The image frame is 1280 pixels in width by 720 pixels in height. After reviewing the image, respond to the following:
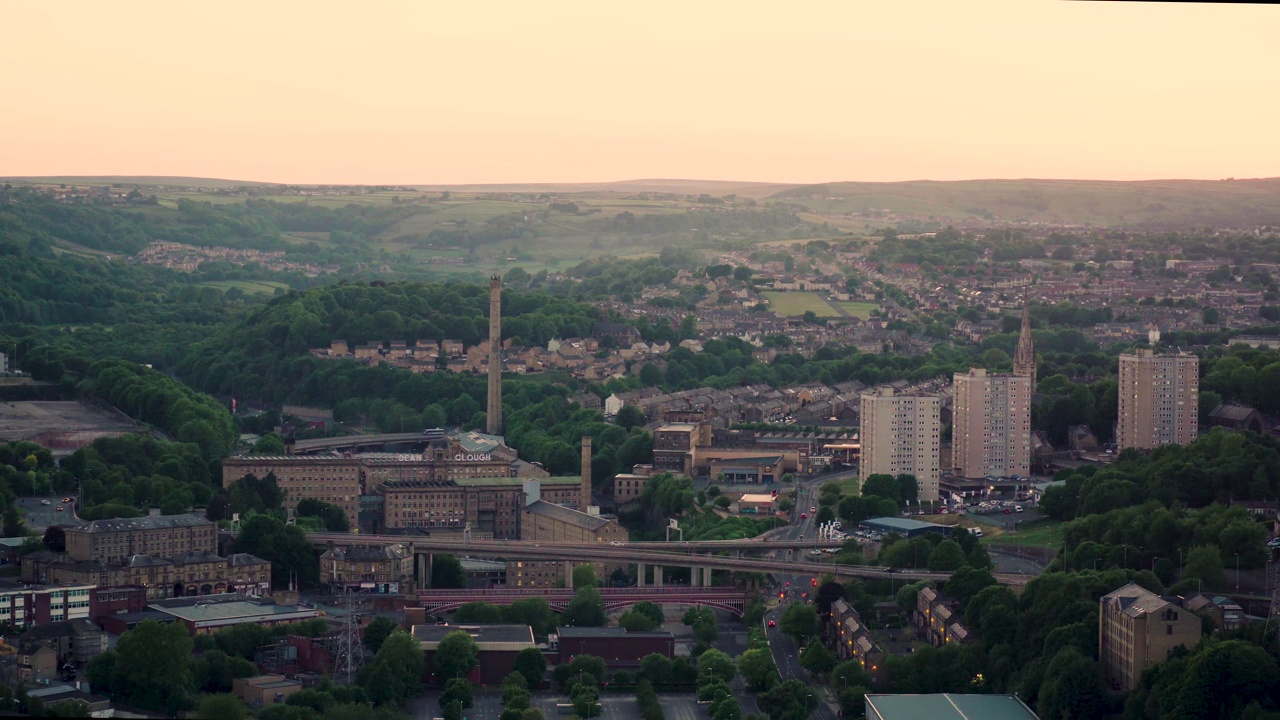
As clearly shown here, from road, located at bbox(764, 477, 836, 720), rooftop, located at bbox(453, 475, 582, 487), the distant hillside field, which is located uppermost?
the distant hillside field

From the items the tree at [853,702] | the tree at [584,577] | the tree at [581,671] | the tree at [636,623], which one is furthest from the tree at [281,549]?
the tree at [853,702]

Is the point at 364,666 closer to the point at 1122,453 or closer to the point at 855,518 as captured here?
the point at 855,518

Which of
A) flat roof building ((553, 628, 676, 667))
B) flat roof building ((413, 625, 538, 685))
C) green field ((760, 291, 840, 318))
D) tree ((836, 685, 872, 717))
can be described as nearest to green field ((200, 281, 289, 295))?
green field ((760, 291, 840, 318))

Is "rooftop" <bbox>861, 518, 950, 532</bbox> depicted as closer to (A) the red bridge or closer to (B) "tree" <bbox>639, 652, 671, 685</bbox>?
(A) the red bridge

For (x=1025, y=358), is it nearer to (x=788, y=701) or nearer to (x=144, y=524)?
(x=144, y=524)

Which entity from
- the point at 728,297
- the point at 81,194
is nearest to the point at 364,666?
the point at 728,297
